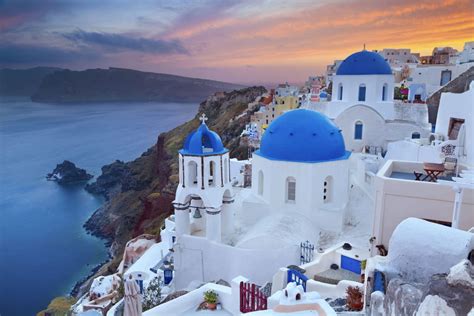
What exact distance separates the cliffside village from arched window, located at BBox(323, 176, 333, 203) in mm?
33

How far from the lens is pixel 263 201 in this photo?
10258mm

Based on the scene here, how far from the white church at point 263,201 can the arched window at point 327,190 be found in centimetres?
3

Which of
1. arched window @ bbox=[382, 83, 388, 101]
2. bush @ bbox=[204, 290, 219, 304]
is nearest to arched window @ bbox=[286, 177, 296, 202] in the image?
bush @ bbox=[204, 290, 219, 304]

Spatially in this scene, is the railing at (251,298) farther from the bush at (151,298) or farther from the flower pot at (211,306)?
the bush at (151,298)

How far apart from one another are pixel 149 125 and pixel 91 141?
28.7 feet

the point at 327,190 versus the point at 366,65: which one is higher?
the point at 366,65

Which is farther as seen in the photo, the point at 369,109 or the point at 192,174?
the point at 369,109

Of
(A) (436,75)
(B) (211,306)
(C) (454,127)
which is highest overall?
(A) (436,75)

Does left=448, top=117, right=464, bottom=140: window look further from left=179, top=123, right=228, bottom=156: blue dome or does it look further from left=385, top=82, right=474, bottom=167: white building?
left=179, top=123, right=228, bottom=156: blue dome

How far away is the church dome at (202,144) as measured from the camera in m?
9.20

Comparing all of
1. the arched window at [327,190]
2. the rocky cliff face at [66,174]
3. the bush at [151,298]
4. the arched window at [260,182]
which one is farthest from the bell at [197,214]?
the rocky cliff face at [66,174]

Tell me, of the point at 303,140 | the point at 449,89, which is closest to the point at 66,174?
the point at 303,140

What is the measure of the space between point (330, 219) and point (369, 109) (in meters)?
6.29

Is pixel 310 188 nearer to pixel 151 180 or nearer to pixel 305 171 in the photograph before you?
pixel 305 171
